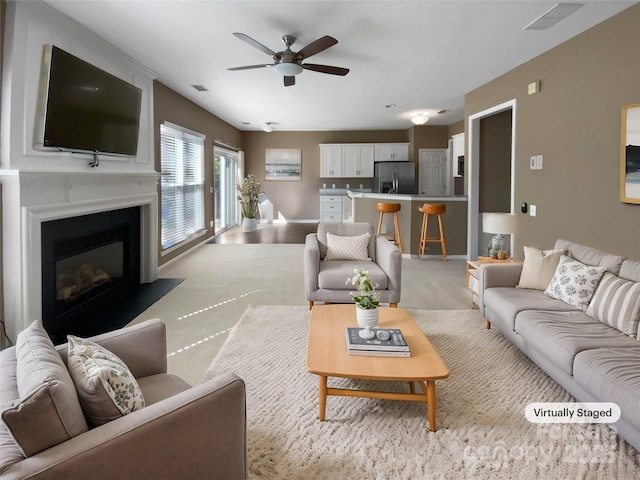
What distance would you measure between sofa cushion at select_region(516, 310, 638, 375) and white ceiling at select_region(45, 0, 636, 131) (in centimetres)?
235

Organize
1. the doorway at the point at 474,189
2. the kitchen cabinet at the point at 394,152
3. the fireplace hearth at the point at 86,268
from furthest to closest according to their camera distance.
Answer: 1. the kitchen cabinet at the point at 394,152
2. the doorway at the point at 474,189
3. the fireplace hearth at the point at 86,268

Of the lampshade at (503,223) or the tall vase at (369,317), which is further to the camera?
the lampshade at (503,223)

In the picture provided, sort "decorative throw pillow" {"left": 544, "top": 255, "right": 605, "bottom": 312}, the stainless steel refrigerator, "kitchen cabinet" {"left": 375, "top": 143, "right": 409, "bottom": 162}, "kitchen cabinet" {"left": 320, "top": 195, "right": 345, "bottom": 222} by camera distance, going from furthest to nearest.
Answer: "kitchen cabinet" {"left": 320, "top": 195, "right": 345, "bottom": 222} → "kitchen cabinet" {"left": 375, "top": 143, "right": 409, "bottom": 162} → the stainless steel refrigerator → "decorative throw pillow" {"left": 544, "top": 255, "right": 605, "bottom": 312}

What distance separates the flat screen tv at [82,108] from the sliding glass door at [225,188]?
200 inches

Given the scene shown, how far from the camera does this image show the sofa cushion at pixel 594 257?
111 inches

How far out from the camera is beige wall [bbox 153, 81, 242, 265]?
18.6 ft

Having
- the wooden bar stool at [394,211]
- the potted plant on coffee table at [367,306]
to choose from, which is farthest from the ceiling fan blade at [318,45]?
the wooden bar stool at [394,211]

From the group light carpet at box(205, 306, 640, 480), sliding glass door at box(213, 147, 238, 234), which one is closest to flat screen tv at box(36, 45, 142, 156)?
light carpet at box(205, 306, 640, 480)

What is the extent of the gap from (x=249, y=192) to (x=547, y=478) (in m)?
9.13

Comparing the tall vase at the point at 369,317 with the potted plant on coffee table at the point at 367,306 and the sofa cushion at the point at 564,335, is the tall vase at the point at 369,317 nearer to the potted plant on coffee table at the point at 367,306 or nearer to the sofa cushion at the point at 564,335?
the potted plant on coffee table at the point at 367,306

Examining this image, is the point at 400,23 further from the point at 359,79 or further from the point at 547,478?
the point at 547,478

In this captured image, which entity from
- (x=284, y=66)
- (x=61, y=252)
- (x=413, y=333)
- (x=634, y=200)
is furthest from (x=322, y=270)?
(x=634, y=200)

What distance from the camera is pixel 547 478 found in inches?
70.0

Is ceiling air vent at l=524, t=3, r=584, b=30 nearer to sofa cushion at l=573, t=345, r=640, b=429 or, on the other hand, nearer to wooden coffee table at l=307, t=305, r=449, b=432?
sofa cushion at l=573, t=345, r=640, b=429
